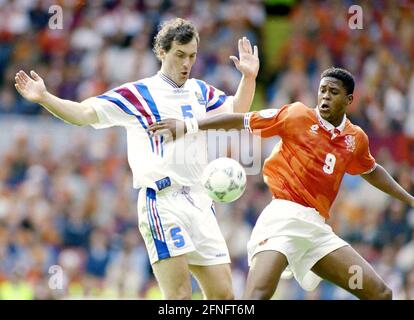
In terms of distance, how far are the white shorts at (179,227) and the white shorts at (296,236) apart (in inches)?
11.6

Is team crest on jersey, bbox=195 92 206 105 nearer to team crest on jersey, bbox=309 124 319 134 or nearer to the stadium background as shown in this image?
team crest on jersey, bbox=309 124 319 134

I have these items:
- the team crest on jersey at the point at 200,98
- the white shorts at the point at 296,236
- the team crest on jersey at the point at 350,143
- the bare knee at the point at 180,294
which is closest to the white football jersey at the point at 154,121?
the team crest on jersey at the point at 200,98

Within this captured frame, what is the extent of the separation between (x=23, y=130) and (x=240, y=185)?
7157 millimetres

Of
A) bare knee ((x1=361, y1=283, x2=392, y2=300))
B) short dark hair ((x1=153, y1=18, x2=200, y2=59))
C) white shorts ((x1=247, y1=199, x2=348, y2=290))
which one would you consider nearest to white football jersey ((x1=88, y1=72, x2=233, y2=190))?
short dark hair ((x1=153, y1=18, x2=200, y2=59))

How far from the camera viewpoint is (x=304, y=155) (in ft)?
24.5

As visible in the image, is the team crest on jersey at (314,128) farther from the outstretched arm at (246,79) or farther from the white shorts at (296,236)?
the outstretched arm at (246,79)

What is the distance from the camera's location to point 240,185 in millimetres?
7312

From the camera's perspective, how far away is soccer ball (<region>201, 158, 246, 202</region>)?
7.23 metres

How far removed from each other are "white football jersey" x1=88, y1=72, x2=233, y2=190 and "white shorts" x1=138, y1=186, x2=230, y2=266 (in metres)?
0.09

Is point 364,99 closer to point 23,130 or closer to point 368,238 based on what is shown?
point 368,238

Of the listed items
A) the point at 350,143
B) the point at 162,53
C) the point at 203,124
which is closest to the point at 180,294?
the point at 203,124

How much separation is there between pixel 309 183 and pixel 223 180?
68cm

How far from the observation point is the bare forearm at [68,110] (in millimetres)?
7418

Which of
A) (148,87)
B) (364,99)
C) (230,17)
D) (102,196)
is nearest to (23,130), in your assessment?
(102,196)
